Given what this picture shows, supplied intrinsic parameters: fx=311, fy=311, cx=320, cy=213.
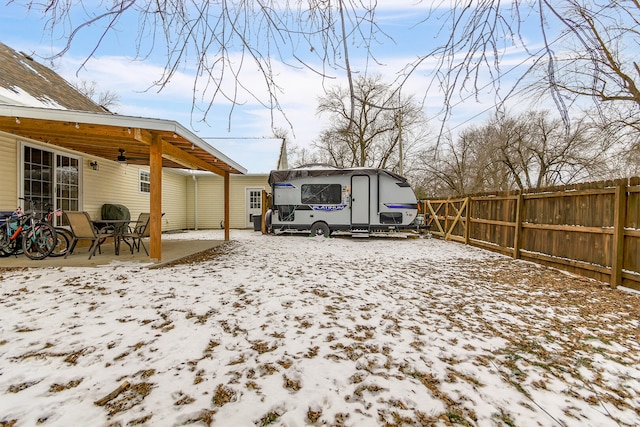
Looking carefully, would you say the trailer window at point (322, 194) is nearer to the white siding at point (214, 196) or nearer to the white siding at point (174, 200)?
the white siding at point (214, 196)

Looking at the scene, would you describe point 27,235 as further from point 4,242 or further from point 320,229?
point 320,229

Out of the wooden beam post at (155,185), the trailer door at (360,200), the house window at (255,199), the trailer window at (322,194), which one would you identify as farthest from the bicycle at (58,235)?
the house window at (255,199)

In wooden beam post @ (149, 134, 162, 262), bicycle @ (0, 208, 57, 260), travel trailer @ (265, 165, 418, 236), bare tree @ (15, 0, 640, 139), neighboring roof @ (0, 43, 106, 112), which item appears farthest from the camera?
travel trailer @ (265, 165, 418, 236)

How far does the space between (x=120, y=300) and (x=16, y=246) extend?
4.34m

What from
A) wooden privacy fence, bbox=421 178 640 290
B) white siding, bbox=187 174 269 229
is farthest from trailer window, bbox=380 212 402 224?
white siding, bbox=187 174 269 229

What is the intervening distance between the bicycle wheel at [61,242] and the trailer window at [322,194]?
6.83 meters

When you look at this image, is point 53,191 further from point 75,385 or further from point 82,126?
point 75,385

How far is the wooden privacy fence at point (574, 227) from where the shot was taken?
14.1 ft

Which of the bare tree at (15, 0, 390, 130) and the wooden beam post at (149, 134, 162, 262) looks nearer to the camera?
the bare tree at (15, 0, 390, 130)

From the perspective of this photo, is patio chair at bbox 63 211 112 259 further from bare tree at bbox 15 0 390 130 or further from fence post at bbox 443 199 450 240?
fence post at bbox 443 199 450 240

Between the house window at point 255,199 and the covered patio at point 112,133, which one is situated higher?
the covered patio at point 112,133

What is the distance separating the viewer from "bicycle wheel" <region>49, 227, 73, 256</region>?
6.03m

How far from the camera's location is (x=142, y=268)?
5.36 metres

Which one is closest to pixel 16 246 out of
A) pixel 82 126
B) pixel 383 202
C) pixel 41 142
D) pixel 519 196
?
pixel 41 142
